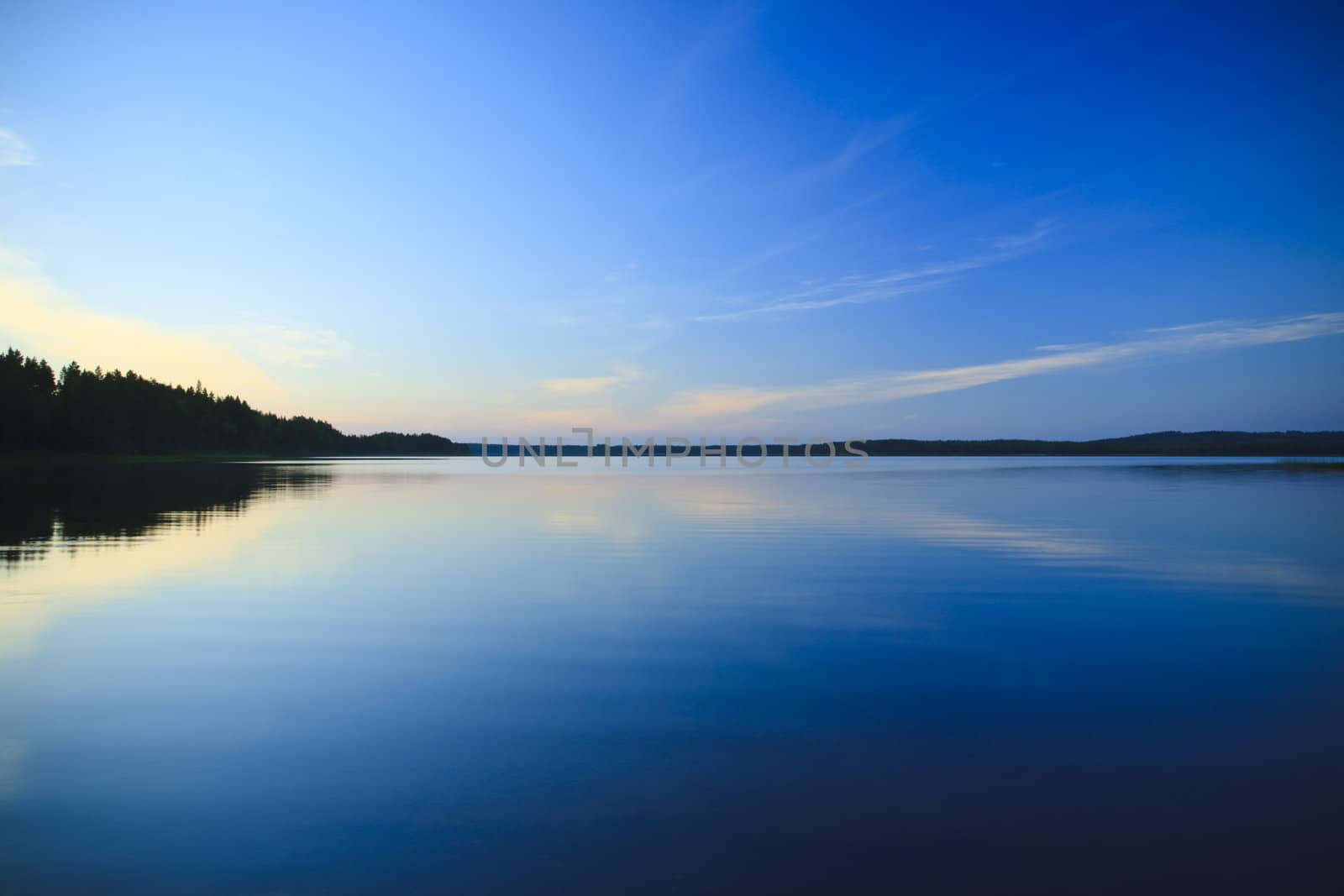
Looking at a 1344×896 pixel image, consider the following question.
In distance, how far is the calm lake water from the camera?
4.73 metres

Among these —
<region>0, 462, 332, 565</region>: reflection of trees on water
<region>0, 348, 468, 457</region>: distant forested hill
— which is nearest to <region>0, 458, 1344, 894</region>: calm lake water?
<region>0, 462, 332, 565</region>: reflection of trees on water

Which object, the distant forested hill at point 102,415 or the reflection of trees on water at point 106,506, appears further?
the distant forested hill at point 102,415

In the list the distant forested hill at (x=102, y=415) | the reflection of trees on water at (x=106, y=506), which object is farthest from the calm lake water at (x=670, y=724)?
the distant forested hill at (x=102, y=415)

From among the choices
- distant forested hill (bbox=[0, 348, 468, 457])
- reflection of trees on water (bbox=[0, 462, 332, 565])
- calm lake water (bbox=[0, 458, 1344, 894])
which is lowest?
calm lake water (bbox=[0, 458, 1344, 894])

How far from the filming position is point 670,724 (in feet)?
23.1

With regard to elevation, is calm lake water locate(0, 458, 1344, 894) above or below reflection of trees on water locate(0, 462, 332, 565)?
below

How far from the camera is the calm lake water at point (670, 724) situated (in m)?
4.73

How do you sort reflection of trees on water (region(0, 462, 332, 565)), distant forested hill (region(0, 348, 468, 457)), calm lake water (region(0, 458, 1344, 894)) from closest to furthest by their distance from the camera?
calm lake water (region(0, 458, 1344, 894))
reflection of trees on water (region(0, 462, 332, 565))
distant forested hill (region(0, 348, 468, 457))

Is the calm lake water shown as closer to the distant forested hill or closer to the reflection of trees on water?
the reflection of trees on water

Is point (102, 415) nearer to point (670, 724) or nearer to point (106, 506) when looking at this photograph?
point (106, 506)

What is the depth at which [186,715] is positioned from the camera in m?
7.39

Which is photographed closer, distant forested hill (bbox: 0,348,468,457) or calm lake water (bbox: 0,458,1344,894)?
calm lake water (bbox: 0,458,1344,894)

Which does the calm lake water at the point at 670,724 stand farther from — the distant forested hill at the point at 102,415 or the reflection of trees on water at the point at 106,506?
the distant forested hill at the point at 102,415

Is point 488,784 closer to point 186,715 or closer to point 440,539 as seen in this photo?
point 186,715
